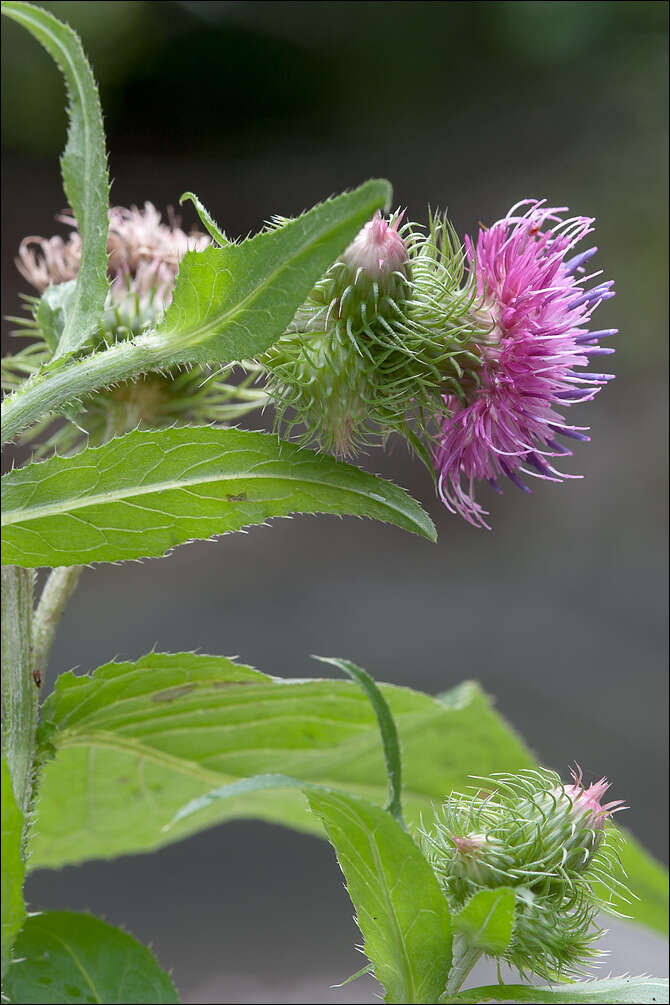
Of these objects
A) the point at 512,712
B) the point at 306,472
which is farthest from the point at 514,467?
the point at 512,712

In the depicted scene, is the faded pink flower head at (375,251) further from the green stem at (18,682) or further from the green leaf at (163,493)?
the green stem at (18,682)

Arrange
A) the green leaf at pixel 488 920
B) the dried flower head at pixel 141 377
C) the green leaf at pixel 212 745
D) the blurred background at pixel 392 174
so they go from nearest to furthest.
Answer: the green leaf at pixel 488 920
the green leaf at pixel 212 745
the dried flower head at pixel 141 377
the blurred background at pixel 392 174

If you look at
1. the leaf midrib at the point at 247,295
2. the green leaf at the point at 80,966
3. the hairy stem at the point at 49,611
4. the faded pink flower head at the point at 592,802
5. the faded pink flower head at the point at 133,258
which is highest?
the faded pink flower head at the point at 133,258

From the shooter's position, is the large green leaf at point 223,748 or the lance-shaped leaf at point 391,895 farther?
the large green leaf at point 223,748

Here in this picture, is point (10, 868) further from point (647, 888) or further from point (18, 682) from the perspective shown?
point (647, 888)

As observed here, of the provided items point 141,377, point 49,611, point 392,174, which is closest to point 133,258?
point 141,377

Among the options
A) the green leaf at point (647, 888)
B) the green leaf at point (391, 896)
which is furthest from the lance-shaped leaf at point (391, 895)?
the green leaf at point (647, 888)

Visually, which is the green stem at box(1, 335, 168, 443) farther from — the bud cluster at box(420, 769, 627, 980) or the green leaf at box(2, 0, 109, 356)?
the bud cluster at box(420, 769, 627, 980)
